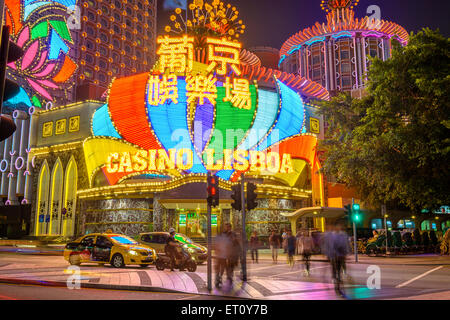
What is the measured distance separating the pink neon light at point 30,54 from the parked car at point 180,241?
198 feet

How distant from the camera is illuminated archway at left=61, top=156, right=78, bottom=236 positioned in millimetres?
44500

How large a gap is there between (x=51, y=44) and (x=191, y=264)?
69192 mm

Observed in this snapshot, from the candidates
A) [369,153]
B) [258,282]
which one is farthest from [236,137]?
[258,282]

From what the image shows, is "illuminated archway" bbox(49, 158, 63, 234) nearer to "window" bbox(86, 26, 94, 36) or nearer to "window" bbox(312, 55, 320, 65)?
"window" bbox(86, 26, 94, 36)

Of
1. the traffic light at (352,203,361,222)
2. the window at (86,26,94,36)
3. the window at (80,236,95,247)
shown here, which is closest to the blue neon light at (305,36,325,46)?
the window at (86,26,94,36)

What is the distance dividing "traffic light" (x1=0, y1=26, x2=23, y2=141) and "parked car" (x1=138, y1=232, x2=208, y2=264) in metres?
17.4

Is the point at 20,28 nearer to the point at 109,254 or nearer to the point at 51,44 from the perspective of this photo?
the point at 51,44

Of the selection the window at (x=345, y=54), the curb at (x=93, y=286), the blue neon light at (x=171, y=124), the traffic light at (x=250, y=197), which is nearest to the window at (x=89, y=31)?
the window at (x=345, y=54)

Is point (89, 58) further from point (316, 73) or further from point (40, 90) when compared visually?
point (316, 73)

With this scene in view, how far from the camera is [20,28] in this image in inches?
2849

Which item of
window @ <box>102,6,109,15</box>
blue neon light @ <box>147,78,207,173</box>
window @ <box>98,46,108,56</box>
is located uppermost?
window @ <box>102,6,109,15</box>

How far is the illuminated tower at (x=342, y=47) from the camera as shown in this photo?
88.1 meters

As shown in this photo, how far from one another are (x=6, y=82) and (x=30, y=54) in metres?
77.2

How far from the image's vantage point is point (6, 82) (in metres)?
5.37
